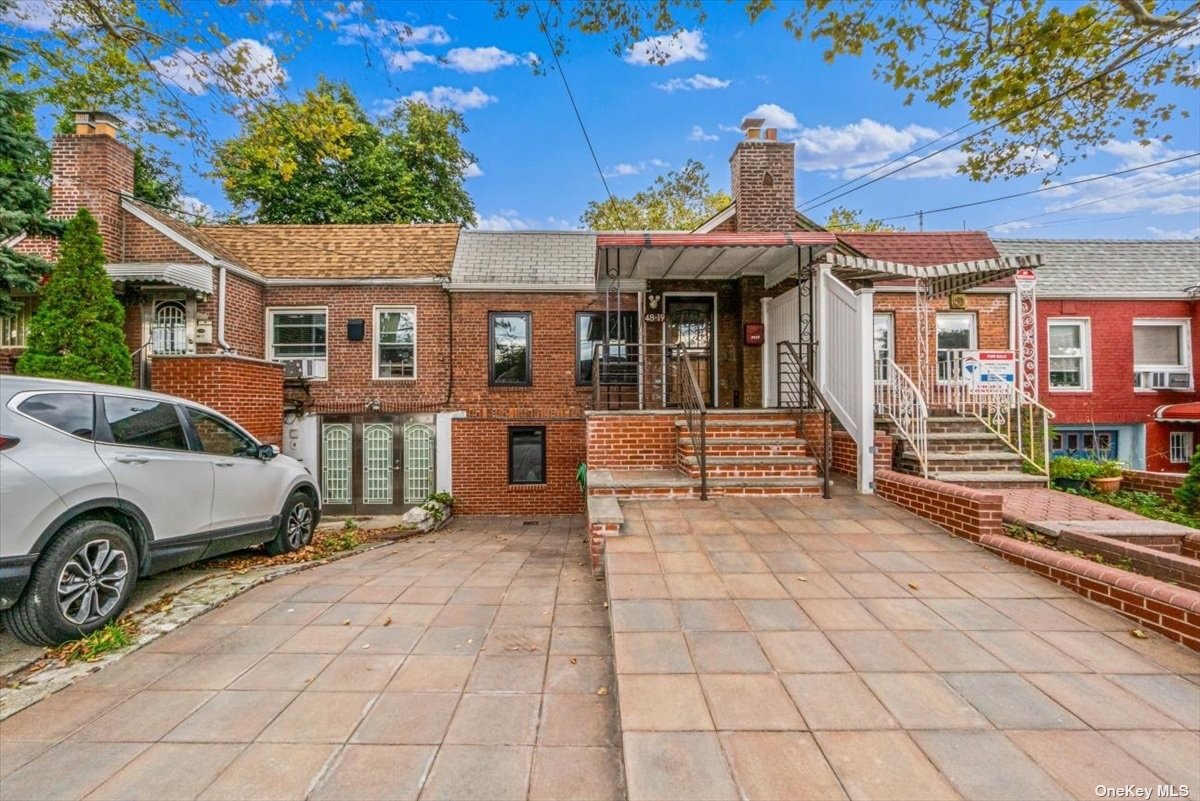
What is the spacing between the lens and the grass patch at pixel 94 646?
304 centimetres

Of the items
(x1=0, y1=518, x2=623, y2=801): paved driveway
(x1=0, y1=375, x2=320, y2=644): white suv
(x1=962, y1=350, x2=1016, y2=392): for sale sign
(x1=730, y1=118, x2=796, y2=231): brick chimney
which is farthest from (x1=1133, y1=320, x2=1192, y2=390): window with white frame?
(x1=0, y1=375, x2=320, y2=644): white suv

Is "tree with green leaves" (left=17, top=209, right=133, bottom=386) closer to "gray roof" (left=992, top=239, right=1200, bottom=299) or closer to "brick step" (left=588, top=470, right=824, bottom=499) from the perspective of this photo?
"brick step" (left=588, top=470, right=824, bottom=499)

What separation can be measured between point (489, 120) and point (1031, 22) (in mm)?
8173

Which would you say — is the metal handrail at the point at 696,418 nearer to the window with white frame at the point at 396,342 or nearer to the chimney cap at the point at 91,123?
the window with white frame at the point at 396,342

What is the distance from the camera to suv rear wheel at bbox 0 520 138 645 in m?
3.04

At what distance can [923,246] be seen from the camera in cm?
1006

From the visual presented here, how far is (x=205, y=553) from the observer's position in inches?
169

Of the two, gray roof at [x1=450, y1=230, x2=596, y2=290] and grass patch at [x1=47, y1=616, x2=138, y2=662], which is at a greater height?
gray roof at [x1=450, y1=230, x2=596, y2=290]

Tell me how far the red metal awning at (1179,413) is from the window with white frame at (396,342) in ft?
51.5

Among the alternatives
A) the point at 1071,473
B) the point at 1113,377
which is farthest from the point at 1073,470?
the point at 1113,377

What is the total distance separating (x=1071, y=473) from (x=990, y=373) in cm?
212

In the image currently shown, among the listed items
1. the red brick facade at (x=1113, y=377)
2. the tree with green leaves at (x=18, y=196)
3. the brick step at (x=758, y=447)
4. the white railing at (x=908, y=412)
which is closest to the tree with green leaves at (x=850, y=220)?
the red brick facade at (x=1113, y=377)

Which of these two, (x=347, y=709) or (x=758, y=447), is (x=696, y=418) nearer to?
(x=758, y=447)

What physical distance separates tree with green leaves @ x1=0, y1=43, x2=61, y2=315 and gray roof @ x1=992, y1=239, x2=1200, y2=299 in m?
17.6
